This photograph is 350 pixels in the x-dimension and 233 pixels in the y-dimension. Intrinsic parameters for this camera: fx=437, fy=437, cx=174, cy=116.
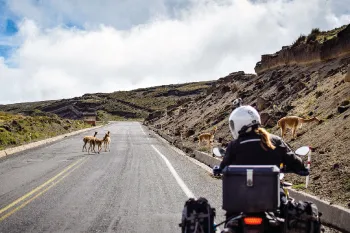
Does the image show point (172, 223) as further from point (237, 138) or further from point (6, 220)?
point (237, 138)

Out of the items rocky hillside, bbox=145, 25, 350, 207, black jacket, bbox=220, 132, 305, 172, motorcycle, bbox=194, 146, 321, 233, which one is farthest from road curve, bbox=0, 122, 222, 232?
motorcycle, bbox=194, 146, 321, 233

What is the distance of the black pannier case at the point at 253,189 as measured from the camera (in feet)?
13.5

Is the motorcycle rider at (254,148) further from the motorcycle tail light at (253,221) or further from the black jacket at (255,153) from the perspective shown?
the motorcycle tail light at (253,221)

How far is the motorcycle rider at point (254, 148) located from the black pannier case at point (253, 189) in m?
0.41

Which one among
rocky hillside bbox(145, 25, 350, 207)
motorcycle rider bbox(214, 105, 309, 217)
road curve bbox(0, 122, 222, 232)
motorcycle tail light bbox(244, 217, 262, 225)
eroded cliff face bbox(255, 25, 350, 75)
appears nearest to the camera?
motorcycle tail light bbox(244, 217, 262, 225)

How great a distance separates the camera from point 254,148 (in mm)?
4609

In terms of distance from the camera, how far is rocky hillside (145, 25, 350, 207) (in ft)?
36.5

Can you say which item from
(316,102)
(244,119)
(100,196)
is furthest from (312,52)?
(244,119)

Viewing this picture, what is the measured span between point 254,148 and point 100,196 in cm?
714

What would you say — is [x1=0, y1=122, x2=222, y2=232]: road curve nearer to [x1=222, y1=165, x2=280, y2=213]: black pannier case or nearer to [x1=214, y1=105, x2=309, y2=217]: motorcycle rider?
[x1=214, y1=105, x2=309, y2=217]: motorcycle rider

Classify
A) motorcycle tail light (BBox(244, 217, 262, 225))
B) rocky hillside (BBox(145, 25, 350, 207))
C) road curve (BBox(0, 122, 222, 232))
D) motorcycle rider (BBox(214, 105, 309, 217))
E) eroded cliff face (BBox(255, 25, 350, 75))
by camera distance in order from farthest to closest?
eroded cliff face (BBox(255, 25, 350, 75))
rocky hillside (BBox(145, 25, 350, 207))
road curve (BBox(0, 122, 222, 232))
motorcycle rider (BBox(214, 105, 309, 217))
motorcycle tail light (BBox(244, 217, 262, 225))

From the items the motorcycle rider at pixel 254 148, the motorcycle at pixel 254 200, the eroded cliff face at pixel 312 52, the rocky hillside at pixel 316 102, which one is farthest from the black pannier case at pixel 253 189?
the eroded cliff face at pixel 312 52

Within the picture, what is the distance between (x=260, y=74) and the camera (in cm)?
5059

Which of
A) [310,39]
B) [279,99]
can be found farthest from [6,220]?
[310,39]
